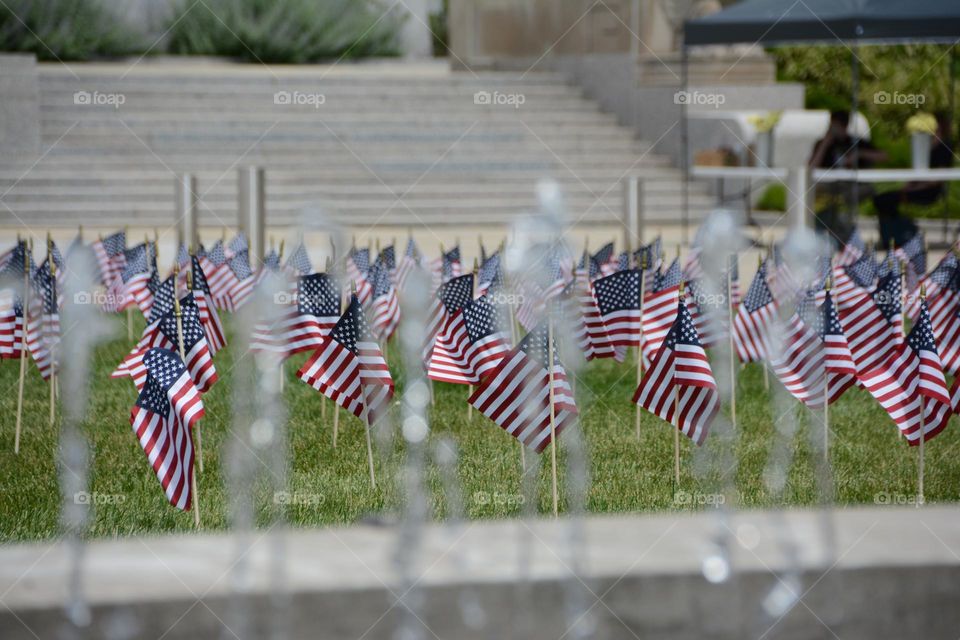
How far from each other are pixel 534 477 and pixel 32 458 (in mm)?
2711

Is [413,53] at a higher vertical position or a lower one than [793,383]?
higher

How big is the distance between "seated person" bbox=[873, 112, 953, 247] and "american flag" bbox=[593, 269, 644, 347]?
8774 millimetres

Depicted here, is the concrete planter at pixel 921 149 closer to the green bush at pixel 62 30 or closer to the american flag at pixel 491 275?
the american flag at pixel 491 275

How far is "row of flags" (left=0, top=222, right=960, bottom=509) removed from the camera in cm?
681

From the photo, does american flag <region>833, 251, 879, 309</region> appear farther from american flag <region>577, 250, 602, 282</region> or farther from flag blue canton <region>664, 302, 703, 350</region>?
flag blue canton <region>664, 302, 703, 350</region>

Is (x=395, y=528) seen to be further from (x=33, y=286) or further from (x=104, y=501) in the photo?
(x=33, y=286)

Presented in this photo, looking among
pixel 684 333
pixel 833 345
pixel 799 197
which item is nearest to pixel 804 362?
pixel 833 345

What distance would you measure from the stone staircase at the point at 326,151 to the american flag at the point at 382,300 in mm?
11290

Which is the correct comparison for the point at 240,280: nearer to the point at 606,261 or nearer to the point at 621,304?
the point at 606,261

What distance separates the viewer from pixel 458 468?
8.17 m

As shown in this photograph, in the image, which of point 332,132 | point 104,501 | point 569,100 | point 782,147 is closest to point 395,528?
point 104,501

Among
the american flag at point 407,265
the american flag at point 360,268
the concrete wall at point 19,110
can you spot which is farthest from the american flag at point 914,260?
the concrete wall at point 19,110

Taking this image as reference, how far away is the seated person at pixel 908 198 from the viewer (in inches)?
696

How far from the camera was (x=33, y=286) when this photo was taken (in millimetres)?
9273
